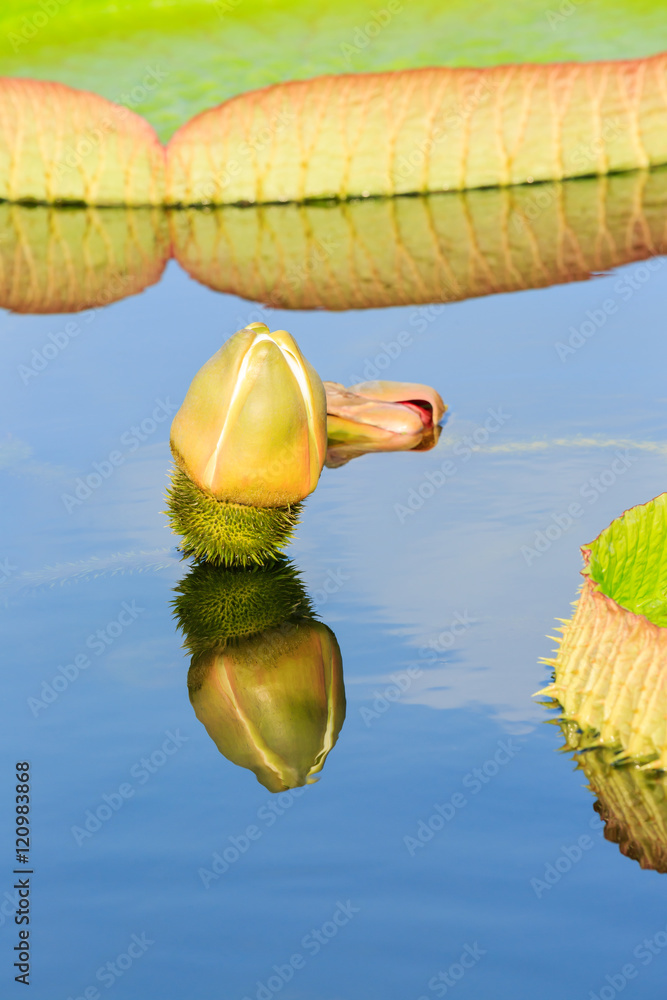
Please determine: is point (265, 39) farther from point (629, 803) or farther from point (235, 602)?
point (629, 803)

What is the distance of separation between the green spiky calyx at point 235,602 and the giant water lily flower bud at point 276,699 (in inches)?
1.5

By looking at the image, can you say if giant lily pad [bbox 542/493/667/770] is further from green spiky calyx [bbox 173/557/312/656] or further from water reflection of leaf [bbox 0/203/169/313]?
water reflection of leaf [bbox 0/203/169/313]

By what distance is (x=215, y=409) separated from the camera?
7.01 feet

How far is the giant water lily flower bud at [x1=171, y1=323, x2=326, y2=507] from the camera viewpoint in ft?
6.95

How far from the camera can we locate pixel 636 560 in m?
1.87

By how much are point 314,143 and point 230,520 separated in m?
2.25

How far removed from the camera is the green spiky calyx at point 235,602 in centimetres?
212

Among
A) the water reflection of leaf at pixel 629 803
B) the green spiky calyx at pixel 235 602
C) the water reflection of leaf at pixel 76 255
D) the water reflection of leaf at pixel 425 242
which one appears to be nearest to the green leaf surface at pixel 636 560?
the water reflection of leaf at pixel 629 803

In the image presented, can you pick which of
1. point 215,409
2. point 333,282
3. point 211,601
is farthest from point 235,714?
point 333,282

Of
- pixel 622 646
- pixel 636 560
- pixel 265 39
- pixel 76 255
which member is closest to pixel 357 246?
pixel 265 39

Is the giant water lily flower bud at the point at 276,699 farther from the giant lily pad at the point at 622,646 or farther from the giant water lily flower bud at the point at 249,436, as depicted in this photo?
the giant lily pad at the point at 622,646

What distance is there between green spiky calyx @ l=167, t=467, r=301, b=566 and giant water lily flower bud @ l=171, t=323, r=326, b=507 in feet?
0.12

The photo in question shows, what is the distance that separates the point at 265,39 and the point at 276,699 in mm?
2337

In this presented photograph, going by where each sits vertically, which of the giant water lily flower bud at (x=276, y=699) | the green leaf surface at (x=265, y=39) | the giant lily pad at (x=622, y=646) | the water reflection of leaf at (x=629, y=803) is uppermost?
the green leaf surface at (x=265, y=39)
